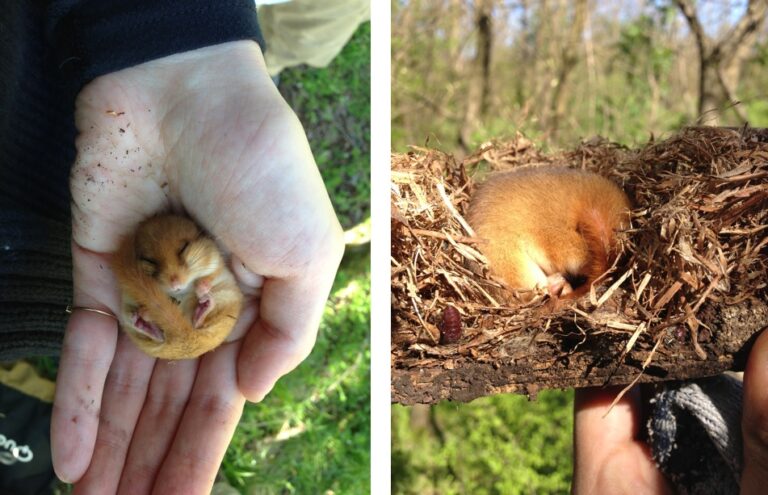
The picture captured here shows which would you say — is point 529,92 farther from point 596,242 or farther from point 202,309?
point 202,309

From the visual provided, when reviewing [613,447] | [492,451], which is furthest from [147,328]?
[492,451]

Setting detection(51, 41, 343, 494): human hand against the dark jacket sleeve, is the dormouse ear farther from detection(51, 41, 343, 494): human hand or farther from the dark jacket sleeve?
the dark jacket sleeve

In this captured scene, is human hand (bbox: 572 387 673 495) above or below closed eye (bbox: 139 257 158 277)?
below

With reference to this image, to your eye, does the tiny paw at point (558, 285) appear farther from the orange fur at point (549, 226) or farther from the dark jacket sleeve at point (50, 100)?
the dark jacket sleeve at point (50, 100)

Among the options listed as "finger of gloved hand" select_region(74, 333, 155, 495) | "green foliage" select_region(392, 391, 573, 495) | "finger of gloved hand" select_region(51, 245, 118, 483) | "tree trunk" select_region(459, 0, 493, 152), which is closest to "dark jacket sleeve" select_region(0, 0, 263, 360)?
"finger of gloved hand" select_region(51, 245, 118, 483)

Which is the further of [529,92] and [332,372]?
[529,92]

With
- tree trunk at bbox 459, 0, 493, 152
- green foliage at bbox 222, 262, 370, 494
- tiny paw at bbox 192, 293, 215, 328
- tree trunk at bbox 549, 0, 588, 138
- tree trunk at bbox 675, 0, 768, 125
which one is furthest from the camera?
tree trunk at bbox 549, 0, 588, 138
